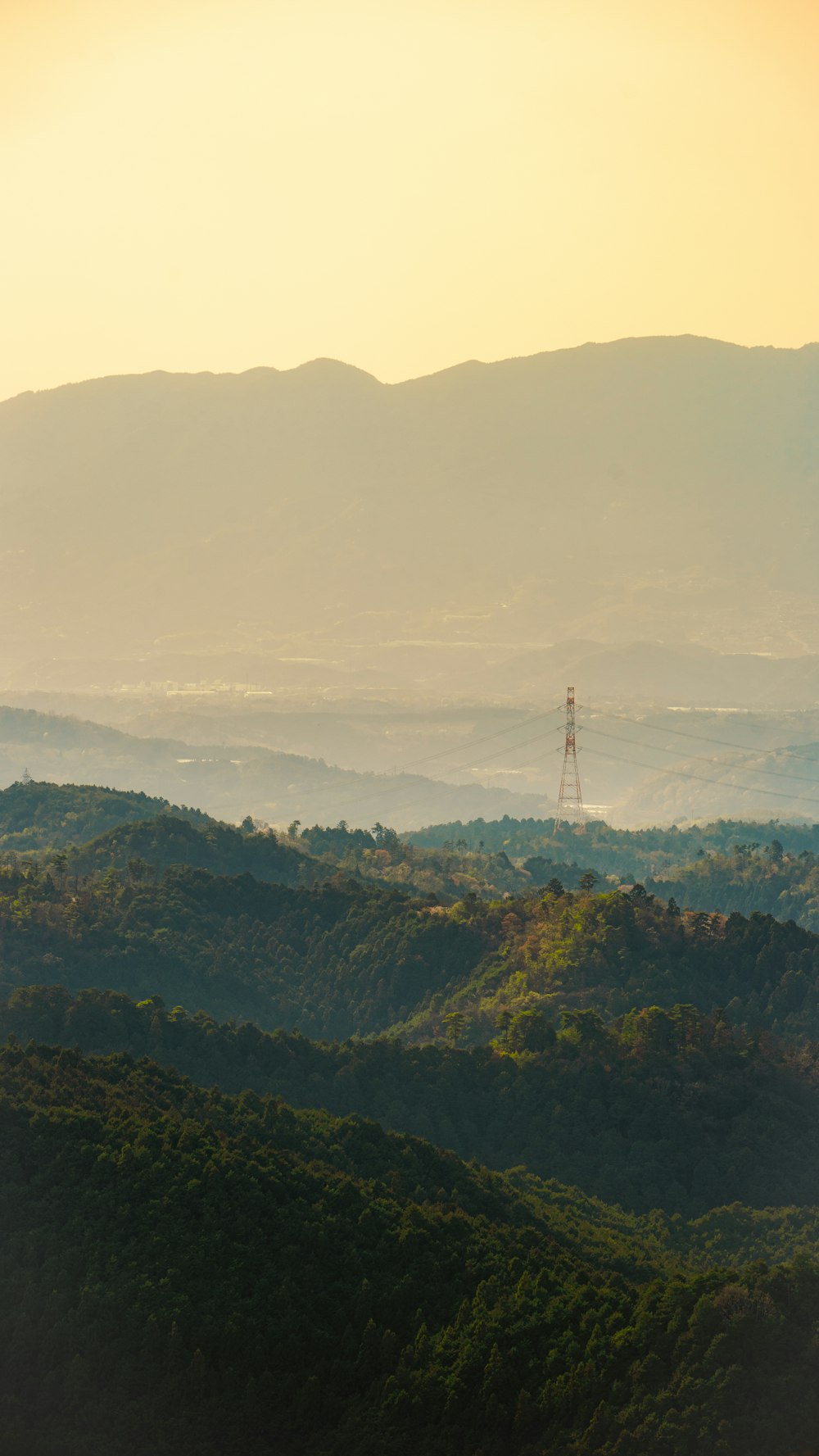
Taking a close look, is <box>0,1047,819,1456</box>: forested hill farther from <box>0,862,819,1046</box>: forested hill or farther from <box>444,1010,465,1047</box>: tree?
<box>0,862,819,1046</box>: forested hill

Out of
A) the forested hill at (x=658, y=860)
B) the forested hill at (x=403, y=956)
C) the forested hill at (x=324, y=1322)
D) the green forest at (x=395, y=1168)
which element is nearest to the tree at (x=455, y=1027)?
the forested hill at (x=403, y=956)

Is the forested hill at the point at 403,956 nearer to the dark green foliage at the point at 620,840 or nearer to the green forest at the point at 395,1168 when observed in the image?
the green forest at the point at 395,1168

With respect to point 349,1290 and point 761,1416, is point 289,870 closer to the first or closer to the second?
point 349,1290

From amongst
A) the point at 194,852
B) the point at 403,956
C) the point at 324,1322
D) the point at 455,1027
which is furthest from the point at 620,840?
the point at 324,1322

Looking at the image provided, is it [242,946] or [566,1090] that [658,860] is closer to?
[242,946]

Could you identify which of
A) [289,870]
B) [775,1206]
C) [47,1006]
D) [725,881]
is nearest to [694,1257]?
[775,1206]

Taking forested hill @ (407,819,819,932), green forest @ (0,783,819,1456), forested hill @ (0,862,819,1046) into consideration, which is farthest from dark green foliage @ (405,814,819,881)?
forested hill @ (0,862,819,1046)
